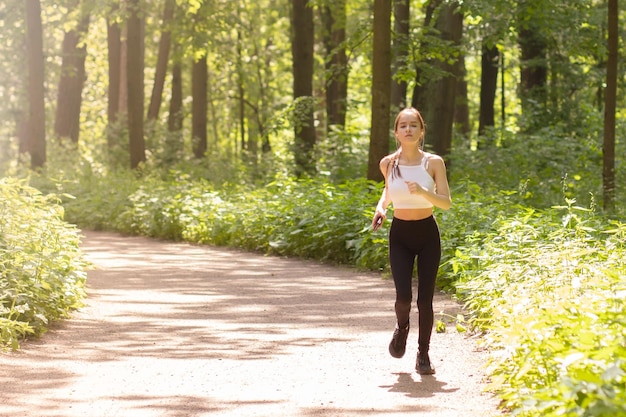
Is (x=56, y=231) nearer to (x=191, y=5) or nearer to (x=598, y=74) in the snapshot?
(x=191, y=5)

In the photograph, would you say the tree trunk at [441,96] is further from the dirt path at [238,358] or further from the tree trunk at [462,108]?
the dirt path at [238,358]

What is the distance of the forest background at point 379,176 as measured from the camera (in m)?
6.59

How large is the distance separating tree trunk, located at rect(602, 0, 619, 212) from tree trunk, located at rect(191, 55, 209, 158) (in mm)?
16610

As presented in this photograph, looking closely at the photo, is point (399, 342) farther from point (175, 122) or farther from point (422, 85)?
point (175, 122)

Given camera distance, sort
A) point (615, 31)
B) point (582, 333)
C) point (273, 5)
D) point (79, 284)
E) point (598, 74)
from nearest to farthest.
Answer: point (582, 333)
point (79, 284)
point (615, 31)
point (598, 74)
point (273, 5)

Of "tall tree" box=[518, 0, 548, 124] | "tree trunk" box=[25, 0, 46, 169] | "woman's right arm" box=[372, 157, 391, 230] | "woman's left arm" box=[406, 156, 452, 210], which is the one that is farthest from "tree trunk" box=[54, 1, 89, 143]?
"woman's left arm" box=[406, 156, 452, 210]

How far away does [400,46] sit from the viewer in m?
21.5

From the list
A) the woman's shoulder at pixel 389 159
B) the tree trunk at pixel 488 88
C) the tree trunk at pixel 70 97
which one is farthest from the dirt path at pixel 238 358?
the tree trunk at pixel 70 97

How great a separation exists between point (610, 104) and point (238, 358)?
10.1m

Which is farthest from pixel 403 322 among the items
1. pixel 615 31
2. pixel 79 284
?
pixel 615 31

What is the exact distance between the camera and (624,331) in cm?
521

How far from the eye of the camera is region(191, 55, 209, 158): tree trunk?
31.9 m

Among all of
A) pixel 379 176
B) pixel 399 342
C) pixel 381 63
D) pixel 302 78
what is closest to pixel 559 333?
pixel 399 342

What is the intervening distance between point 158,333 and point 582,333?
5.52 m
